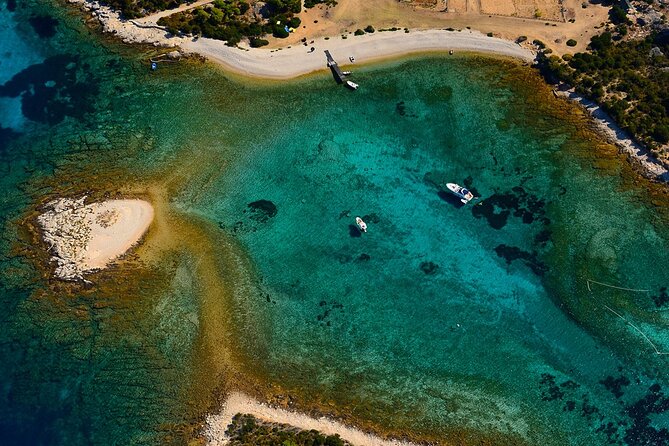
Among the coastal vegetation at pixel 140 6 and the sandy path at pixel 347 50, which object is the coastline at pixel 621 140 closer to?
the sandy path at pixel 347 50

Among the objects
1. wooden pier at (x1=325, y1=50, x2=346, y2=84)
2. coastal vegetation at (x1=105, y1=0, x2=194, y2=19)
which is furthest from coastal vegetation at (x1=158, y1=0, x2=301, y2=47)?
wooden pier at (x1=325, y1=50, x2=346, y2=84)

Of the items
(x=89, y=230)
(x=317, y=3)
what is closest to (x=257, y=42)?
(x=317, y=3)

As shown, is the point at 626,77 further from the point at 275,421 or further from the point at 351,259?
the point at 275,421

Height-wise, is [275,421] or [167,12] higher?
[167,12]

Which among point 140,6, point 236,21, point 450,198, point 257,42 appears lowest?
point 450,198

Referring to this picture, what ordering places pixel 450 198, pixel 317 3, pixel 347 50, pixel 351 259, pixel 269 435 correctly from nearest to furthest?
pixel 269 435 → pixel 351 259 → pixel 450 198 → pixel 347 50 → pixel 317 3

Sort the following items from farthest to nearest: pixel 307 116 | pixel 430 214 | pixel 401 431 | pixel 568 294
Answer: pixel 307 116, pixel 430 214, pixel 568 294, pixel 401 431

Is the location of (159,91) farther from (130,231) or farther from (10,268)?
(10,268)

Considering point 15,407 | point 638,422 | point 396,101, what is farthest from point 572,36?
point 15,407
